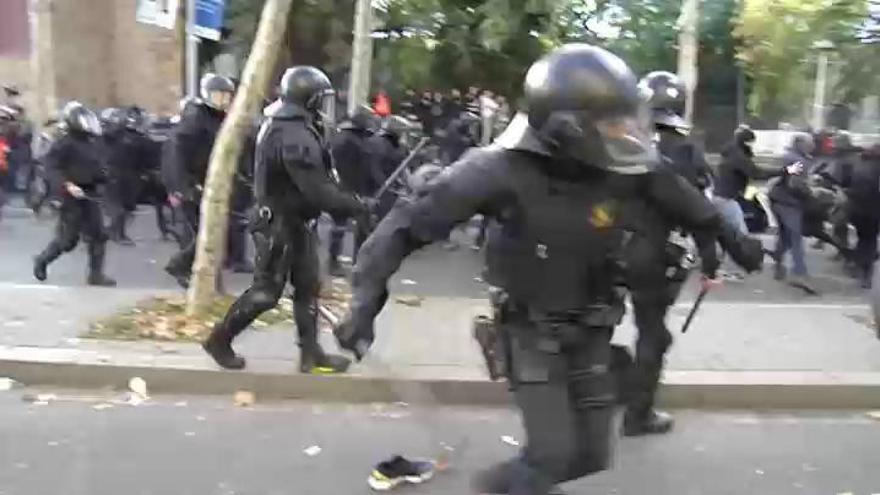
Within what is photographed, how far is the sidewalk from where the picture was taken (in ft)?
22.0

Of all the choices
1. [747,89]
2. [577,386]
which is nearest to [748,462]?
[577,386]

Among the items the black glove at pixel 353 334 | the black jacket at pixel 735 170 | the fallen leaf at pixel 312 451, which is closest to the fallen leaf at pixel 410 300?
the black jacket at pixel 735 170

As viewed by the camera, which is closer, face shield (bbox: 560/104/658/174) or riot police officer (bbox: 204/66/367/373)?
face shield (bbox: 560/104/658/174)

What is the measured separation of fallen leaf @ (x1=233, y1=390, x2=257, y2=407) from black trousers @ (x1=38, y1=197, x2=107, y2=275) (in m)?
3.75

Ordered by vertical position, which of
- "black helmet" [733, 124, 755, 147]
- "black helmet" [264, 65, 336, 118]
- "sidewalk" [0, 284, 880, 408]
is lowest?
"sidewalk" [0, 284, 880, 408]

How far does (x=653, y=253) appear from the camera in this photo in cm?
543

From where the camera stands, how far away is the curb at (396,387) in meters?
6.64

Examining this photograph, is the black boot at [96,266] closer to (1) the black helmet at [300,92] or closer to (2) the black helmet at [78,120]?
(2) the black helmet at [78,120]

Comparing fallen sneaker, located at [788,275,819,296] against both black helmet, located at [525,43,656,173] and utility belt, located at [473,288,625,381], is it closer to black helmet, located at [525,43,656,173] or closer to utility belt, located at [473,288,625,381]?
utility belt, located at [473,288,625,381]

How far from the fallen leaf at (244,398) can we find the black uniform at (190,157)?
293cm

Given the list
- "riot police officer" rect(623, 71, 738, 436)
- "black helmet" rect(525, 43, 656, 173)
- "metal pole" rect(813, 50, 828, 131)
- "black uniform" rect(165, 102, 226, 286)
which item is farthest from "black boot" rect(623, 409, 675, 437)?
"metal pole" rect(813, 50, 828, 131)

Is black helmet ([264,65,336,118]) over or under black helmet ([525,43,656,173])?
under

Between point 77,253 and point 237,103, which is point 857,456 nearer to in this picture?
point 237,103

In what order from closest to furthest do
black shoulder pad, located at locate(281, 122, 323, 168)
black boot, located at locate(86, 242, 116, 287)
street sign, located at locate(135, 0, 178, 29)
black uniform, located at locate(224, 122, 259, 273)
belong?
1. black shoulder pad, located at locate(281, 122, 323, 168)
2. black boot, located at locate(86, 242, 116, 287)
3. black uniform, located at locate(224, 122, 259, 273)
4. street sign, located at locate(135, 0, 178, 29)
